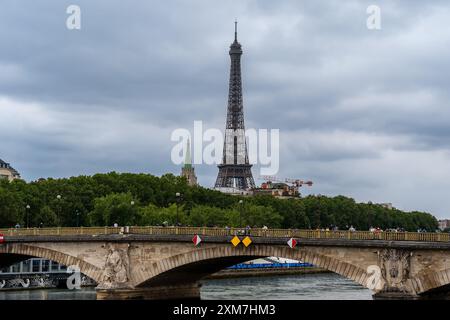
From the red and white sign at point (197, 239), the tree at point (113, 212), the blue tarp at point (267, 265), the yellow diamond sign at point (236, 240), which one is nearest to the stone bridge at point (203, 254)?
the red and white sign at point (197, 239)

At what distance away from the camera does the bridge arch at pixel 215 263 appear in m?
55.9

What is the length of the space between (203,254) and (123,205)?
47.8m

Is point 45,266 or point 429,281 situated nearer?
point 429,281

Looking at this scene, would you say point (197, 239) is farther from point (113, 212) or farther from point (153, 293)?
point (113, 212)

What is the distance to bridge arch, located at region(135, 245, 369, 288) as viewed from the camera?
2200 inches

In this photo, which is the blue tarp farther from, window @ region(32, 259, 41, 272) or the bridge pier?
the bridge pier

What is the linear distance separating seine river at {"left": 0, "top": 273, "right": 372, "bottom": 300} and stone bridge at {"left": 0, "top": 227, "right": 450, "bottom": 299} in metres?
4.50

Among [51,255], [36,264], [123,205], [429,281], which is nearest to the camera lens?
[429,281]

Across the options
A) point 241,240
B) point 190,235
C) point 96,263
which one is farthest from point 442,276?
point 96,263

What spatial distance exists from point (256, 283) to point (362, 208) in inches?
3945

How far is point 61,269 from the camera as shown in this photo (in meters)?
95.4

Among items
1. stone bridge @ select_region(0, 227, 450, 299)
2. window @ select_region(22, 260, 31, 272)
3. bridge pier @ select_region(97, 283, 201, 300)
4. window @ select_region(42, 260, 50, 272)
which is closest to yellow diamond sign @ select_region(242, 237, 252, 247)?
stone bridge @ select_region(0, 227, 450, 299)

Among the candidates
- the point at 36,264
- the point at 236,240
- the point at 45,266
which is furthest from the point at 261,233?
the point at 45,266

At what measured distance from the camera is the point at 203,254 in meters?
63.2
